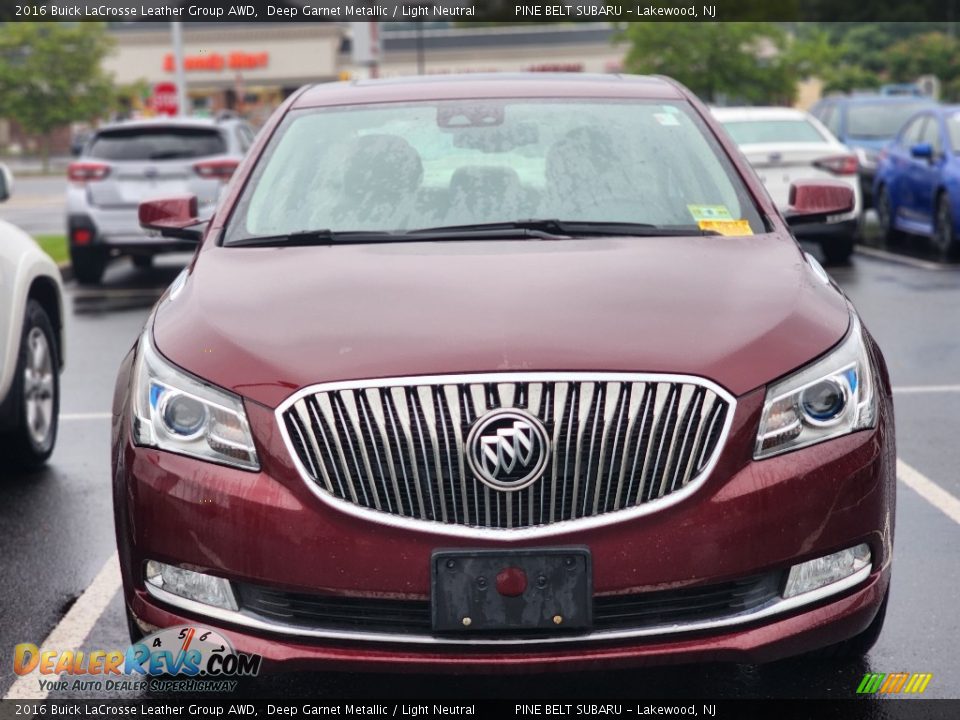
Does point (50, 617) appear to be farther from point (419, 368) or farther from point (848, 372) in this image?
point (848, 372)

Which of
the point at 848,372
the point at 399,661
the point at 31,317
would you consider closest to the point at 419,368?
the point at 399,661

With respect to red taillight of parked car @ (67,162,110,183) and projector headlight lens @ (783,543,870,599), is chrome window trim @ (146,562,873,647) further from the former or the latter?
red taillight of parked car @ (67,162,110,183)

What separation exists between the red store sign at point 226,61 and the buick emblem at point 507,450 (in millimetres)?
67165

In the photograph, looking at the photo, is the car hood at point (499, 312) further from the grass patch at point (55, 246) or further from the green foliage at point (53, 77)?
the green foliage at point (53, 77)

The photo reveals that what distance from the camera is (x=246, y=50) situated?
2704 inches

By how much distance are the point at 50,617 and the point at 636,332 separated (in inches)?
86.9

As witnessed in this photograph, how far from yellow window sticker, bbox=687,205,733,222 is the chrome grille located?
1319mm

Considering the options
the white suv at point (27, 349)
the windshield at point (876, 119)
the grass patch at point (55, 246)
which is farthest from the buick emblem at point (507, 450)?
the windshield at point (876, 119)

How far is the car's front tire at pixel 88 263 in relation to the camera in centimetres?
1452

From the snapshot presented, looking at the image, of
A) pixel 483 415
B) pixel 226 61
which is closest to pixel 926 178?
pixel 483 415

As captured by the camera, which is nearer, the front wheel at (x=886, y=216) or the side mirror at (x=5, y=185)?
the side mirror at (x=5, y=185)

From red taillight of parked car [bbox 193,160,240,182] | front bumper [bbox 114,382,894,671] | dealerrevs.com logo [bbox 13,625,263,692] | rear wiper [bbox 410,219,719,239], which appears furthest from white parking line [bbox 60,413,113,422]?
red taillight of parked car [bbox 193,160,240,182]

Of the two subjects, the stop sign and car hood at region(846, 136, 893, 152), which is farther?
the stop sign

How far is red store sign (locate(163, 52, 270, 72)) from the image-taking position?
6819 centimetres
